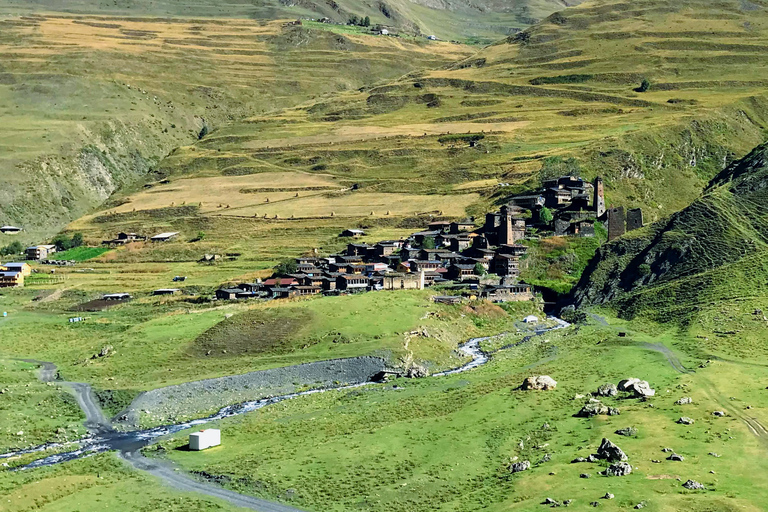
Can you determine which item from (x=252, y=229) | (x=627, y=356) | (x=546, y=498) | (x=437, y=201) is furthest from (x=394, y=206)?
(x=546, y=498)

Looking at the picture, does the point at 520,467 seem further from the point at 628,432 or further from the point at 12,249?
the point at 12,249

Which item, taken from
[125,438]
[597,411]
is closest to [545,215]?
[597,411]

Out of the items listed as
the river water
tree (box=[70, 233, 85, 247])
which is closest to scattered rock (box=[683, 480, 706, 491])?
the river water

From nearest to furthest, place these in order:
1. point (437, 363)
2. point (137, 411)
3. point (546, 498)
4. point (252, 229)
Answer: point (546, 498) → point (137, 411) → point (437, 363) → point (252, 229)

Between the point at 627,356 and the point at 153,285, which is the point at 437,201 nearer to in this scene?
the point at 153,285

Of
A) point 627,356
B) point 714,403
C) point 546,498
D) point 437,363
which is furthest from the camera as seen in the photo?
point 437,363

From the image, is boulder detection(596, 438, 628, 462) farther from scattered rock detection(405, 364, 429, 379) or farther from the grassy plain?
scattered rock detection(405, 364, 429, 379)
